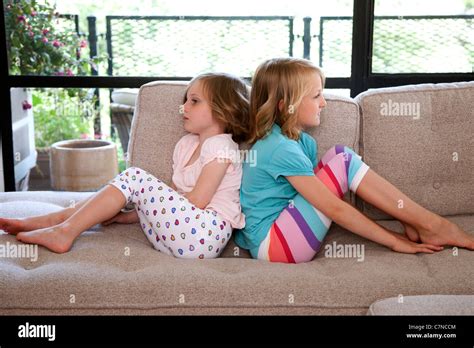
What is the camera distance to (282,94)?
2.26m

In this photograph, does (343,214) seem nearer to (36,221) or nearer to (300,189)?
(300,189)

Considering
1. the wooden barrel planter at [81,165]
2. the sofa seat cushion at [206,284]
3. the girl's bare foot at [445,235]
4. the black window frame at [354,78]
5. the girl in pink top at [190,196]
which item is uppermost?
the black window frame at [354,78]

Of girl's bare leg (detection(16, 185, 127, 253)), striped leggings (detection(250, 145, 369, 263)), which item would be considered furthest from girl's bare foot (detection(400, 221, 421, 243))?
girl's bare leg (detection(16, 185, 127, 253))

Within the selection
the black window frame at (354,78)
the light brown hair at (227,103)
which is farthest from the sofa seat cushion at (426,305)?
the black window frame at (354,78)

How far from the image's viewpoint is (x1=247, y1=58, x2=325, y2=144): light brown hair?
225 centimetres

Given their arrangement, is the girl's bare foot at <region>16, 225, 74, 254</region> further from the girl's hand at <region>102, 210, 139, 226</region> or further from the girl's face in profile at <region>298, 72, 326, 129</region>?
the girl's face in profile at <region>298, 72, 326, 129</region>

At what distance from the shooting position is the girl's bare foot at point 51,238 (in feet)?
6.92

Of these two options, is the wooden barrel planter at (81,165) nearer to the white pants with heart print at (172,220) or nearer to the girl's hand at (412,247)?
the white pants with heart print at (172,220)

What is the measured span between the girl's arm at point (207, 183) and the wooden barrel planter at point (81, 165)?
57.5 inches

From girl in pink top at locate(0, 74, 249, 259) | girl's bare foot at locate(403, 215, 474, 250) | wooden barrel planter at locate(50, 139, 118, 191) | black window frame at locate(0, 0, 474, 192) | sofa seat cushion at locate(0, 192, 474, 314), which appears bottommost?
wooden barrel planter at locate(50, 139, 118, 191)

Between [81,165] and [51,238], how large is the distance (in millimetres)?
1488

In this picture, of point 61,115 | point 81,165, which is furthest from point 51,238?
point 61,115

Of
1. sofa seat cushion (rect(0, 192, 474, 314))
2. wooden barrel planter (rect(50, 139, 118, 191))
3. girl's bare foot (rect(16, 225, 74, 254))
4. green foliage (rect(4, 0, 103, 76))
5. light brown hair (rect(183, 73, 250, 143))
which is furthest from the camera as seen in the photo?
wooden barrel planter (rect(50, 139, 118, 191))
